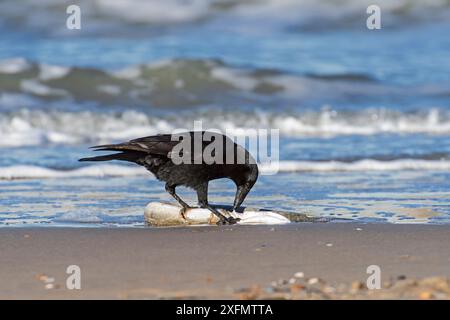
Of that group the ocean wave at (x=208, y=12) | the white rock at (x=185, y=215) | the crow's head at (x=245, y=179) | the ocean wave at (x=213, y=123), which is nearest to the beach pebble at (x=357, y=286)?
the white rock at (x=185, y=215)

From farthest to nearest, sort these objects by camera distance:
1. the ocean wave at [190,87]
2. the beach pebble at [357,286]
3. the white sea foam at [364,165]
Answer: the ocean wave at [190,87] → the white sea foam at [364,165] → the beach pebble at [357,286]

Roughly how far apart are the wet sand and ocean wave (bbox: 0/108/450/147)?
6960 millimetres

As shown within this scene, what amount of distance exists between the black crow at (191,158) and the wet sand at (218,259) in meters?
0.37

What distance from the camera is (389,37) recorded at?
22.2m

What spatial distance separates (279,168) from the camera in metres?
10.8

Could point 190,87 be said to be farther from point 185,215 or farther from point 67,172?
point 185,215

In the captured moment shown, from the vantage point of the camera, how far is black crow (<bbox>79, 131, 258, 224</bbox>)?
23.7 feet

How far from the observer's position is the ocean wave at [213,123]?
1423 cm

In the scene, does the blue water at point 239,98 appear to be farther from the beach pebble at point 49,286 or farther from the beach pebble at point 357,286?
the beach pebble at point 357,286

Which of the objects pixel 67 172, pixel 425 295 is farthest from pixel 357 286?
pixel 67 172

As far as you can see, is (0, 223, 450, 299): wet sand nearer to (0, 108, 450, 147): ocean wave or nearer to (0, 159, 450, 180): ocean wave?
(0, 159, 450, 180): ocean wave

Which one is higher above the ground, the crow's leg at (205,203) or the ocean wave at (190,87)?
the ocean wave at (190,87)

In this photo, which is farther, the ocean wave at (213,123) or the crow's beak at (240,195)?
the ocean wave at (213,123)

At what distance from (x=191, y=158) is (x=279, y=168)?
12.0 ft
